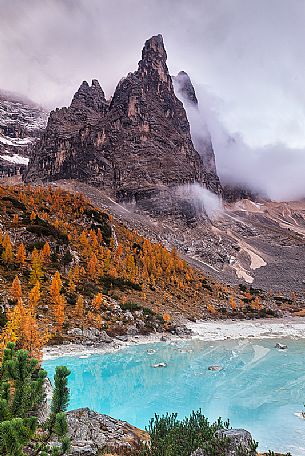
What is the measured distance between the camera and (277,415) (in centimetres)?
2398

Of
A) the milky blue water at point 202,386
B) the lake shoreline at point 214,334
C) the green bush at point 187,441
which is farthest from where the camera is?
the lake shoreline at point 214,334

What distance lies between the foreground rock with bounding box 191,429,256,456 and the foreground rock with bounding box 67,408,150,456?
2.49 meters

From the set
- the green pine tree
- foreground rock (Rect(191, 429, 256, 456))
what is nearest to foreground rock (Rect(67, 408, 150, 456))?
foreground rock (Rect(191, 429, 256, 456))

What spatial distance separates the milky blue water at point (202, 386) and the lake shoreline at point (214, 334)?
154cm

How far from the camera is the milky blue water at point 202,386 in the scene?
2288cm

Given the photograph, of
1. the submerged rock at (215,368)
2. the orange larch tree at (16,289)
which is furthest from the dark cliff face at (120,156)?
the submerged rock at (215,368)

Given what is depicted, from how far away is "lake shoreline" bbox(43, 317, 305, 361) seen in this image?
39.5 metres

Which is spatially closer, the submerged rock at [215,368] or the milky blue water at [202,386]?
the milky blue water at [202,386]

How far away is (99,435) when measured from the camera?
1288cm

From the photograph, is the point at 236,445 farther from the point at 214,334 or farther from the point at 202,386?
the point at 214,334

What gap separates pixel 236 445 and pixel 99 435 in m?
5.34

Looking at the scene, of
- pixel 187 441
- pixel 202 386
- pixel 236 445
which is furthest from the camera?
pixel 202 386

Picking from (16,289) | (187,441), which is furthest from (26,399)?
(16,289)

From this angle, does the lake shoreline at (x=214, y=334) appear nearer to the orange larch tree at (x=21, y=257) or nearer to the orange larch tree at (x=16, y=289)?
the orange larch tree at (x=16, y=289)
